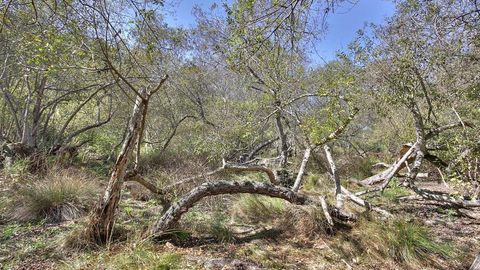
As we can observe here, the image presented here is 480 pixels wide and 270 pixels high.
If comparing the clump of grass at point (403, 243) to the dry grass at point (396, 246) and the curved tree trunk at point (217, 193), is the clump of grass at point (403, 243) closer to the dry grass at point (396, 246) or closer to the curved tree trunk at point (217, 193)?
the dry grass at point (396, 246)

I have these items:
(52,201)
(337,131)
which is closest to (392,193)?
(337,131)

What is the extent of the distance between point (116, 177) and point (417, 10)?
5.48 meters

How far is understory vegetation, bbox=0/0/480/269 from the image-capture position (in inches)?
152

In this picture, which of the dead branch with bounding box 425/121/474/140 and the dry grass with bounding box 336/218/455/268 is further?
the dead branch with bounding box 425/121/474/140

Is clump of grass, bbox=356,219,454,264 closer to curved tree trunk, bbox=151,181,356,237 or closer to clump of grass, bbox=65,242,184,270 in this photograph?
curved tree trunk, bbox=151,181,356,237

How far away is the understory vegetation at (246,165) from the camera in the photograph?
3.87 meters

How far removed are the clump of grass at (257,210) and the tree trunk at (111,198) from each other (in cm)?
207

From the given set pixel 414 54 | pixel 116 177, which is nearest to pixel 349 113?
pixel 414 54

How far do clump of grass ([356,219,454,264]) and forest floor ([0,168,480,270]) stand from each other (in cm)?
7

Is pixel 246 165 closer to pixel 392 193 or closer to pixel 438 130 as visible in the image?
pixel 392 193

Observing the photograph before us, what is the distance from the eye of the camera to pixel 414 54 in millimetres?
5945

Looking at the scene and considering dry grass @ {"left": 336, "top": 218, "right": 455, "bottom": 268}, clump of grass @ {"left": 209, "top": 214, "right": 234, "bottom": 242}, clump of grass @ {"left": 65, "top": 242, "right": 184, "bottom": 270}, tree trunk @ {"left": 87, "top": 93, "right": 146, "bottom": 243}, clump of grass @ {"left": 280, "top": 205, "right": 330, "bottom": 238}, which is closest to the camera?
clump of grass @ {"left": 65, "top": 242, "right": 184, "bottom": 270}

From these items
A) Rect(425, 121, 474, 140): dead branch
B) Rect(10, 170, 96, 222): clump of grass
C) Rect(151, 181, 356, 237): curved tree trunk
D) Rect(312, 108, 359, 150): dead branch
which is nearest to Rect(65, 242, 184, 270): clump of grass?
Rect(151, 181, 356, 237): curved tree trunk

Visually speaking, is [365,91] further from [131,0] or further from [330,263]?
[131,0]
